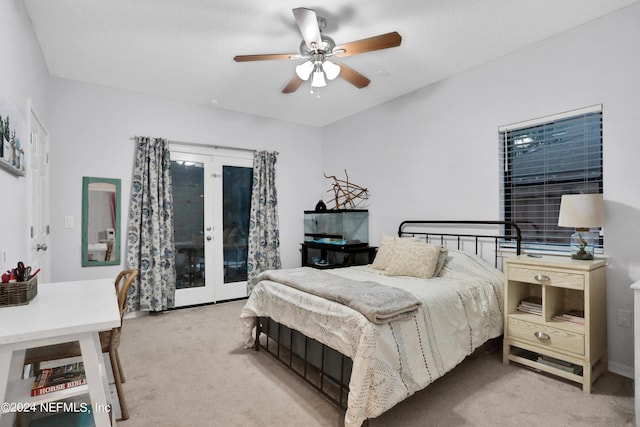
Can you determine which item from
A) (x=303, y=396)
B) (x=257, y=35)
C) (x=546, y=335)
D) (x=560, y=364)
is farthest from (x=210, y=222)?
(x=560, y=364)

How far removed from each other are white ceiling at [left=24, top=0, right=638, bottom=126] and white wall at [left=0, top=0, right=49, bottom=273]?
0.84 feet

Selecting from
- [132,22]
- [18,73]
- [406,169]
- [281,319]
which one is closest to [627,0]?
[406,169]

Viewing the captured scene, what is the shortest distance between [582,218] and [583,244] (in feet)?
0.86

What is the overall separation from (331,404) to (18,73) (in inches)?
115

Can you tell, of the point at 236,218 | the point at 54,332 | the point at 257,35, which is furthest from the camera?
the point at 236,218

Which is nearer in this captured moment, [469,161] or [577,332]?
[577,332]

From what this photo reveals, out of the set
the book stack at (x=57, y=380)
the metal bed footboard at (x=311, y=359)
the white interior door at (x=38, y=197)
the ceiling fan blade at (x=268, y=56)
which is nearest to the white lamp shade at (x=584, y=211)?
the metal bed footboard at (x=311, y=359)

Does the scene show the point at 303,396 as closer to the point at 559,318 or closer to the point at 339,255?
the point at 559,318

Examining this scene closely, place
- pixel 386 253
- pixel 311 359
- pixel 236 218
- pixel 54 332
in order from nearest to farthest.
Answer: pixel 54 332 < pixel 311 359 < pixel 386 253 < pixel 236 218

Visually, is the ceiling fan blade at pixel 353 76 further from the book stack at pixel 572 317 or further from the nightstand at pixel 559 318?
the book stack at pixel 572 317

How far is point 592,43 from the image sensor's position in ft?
8.30

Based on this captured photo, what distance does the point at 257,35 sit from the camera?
105 inches

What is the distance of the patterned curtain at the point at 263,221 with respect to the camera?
15.4ft

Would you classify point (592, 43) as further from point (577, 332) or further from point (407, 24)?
point (577, 332)
